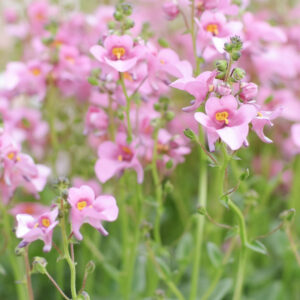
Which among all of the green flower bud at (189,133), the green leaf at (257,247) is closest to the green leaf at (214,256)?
the green leaf at (257,247)

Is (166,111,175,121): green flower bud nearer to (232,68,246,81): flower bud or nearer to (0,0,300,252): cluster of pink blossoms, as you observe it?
(0,0,300,252): cluster of pink blossoms

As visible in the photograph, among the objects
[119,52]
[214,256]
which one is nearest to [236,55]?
[119,52]

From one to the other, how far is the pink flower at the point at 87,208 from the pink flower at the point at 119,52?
0.17m

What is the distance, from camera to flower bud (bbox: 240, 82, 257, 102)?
550mm

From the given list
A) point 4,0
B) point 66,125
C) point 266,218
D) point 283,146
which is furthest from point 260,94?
point 4,0

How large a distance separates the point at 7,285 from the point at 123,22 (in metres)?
0.60

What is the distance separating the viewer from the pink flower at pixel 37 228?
20.5 inches

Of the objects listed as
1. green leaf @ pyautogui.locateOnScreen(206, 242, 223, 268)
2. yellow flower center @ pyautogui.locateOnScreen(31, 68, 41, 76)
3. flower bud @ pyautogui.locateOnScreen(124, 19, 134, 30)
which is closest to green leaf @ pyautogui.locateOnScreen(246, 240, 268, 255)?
green leaf @ pyautogui.locateOnScreen(206, 242, 223, 268)

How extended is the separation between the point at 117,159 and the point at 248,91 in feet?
0.83

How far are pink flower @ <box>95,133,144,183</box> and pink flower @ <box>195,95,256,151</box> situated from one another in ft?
0.61

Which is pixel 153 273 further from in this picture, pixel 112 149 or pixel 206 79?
pixel 206 79

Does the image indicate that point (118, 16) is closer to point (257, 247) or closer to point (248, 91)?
point (248, 91)

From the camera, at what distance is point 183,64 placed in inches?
26.3

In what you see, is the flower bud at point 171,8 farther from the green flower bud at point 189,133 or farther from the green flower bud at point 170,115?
the green flower bud at point 189,133
